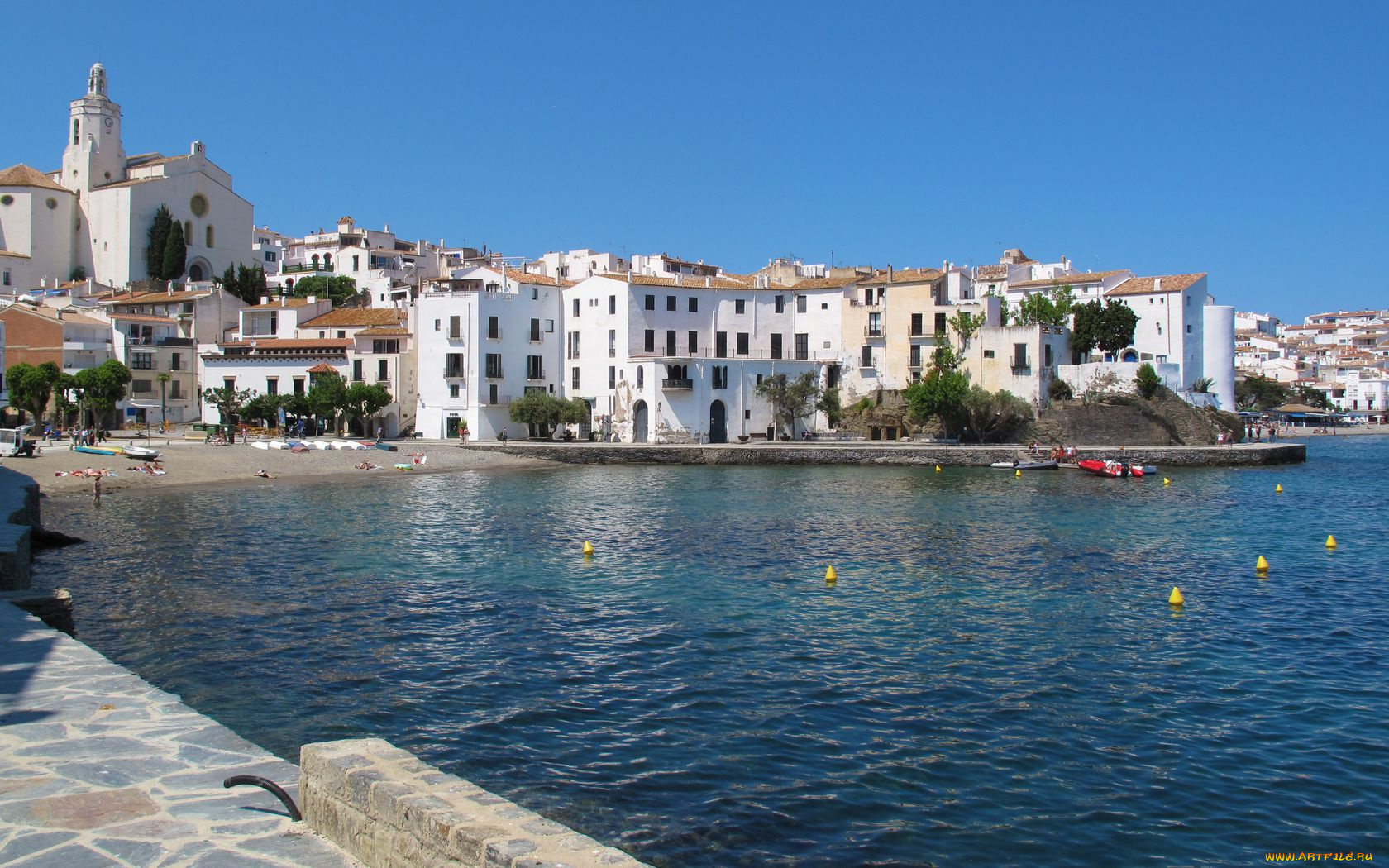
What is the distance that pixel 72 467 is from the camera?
44719 millimetres

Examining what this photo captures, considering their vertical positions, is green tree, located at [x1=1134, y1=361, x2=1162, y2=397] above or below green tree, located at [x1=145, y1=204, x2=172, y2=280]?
below

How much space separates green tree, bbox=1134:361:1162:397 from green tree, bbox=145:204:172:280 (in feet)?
257

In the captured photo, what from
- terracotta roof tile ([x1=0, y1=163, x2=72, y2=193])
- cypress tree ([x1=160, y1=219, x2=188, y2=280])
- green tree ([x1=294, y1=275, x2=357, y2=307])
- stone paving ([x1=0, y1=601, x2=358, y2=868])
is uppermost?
terracotta roof tile ([x1=0, y1=163, x2=72, y2=193])

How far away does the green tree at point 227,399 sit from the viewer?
6531 centimetres

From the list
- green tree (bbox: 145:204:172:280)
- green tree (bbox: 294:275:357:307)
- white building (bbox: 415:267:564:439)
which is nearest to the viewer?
white building (bbox: 415:267:564:439)

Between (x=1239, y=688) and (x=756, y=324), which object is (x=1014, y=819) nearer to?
(x=1239, y=688)

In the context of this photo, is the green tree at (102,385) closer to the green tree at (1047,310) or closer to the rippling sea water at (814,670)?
the rippling sea water at (814,670)

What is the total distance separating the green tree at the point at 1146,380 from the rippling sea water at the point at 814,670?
37.0 meters

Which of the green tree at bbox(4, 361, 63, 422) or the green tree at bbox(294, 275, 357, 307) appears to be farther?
the green tree at bbox(294, 275, 357, 307)

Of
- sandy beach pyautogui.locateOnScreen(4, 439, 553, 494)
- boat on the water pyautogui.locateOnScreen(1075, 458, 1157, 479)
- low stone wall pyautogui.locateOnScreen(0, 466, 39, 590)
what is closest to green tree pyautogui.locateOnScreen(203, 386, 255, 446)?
sandy beach pyautogui.locateOnScreen(4, 439, 553, 494)

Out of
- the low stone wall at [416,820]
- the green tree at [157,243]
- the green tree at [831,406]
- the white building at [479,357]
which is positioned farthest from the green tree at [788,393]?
the low stone wall at [416,820]

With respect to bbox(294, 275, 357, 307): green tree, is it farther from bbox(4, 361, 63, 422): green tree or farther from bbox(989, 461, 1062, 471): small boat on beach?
bbox(989, 461, 1062, 471): small boat on beach

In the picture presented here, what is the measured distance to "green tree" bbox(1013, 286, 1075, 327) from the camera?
7362cm

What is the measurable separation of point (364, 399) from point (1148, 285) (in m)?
53.6
